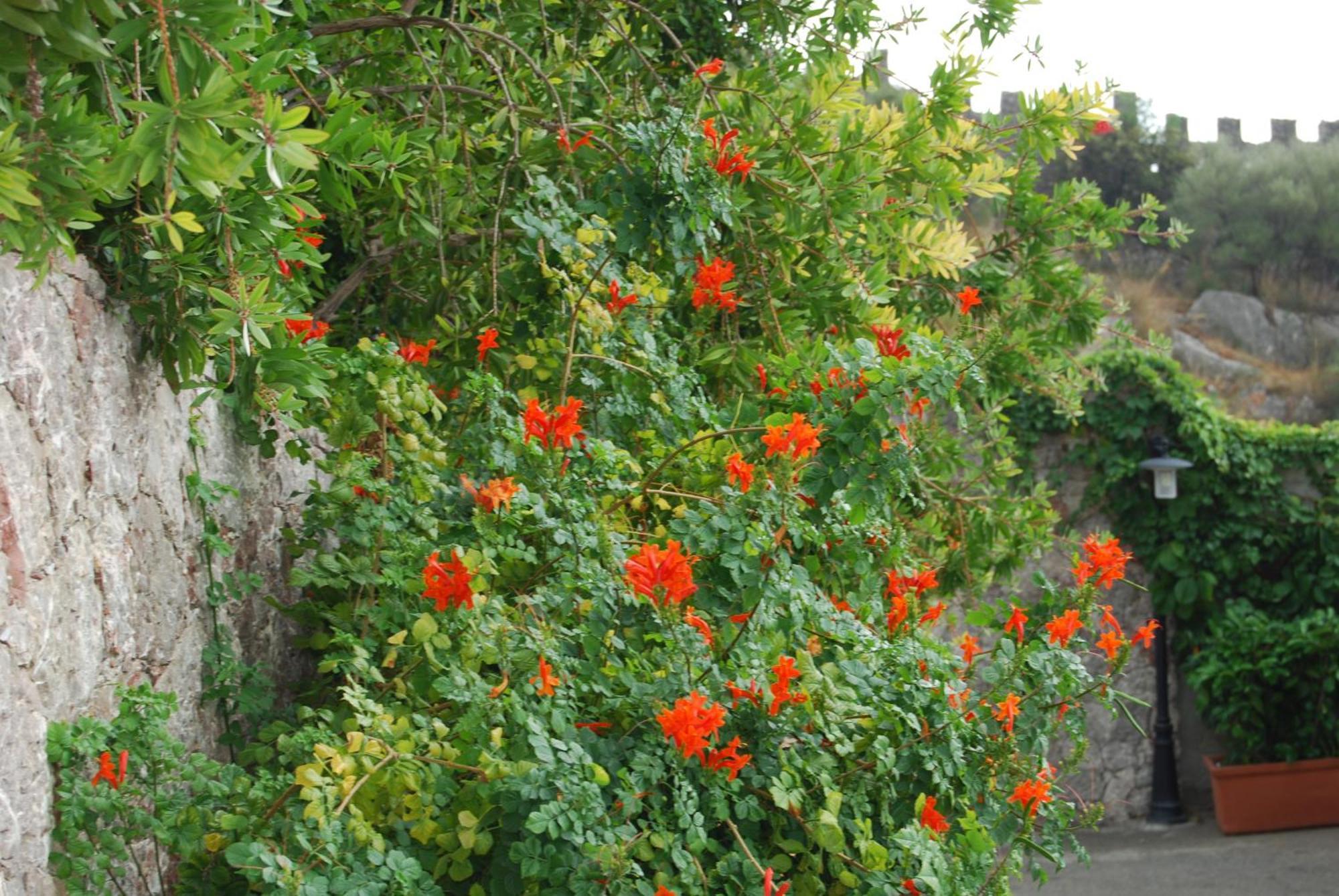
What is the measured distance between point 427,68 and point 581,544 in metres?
1.21

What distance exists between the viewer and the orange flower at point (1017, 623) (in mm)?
2201

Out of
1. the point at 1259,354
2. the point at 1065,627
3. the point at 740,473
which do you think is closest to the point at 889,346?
the point at 740,473

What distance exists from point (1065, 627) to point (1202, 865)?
5.45m

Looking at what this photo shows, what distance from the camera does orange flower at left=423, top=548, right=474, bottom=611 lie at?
1.88 metres

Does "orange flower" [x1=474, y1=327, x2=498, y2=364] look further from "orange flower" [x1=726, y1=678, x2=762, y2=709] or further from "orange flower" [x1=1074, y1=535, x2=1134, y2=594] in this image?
"orange flower" [x1=1074, y1=535, x2=1134, y2=594]

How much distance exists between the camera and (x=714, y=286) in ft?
8.62

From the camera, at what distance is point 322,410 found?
2.17 m

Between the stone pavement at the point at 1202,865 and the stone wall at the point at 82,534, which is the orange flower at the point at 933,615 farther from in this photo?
the stone pavement at the point at 1202,865

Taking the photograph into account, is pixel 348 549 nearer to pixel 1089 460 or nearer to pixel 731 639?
pixel 731 639

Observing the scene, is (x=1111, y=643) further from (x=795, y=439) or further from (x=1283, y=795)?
(x=1283, y=795)

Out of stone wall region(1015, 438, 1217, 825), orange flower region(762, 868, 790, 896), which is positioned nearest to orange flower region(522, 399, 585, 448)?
orange flower region(762, 868, 790, 896)

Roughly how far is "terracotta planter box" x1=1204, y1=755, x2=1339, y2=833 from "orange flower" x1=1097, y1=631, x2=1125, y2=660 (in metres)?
5.84

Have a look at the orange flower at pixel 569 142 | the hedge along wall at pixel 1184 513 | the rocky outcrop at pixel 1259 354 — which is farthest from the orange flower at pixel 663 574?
the rocky outcrop at pixel 1259 354

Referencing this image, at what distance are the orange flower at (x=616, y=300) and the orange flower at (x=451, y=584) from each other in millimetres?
778
